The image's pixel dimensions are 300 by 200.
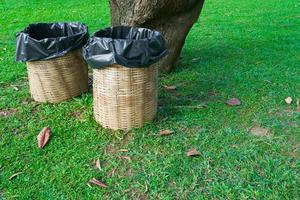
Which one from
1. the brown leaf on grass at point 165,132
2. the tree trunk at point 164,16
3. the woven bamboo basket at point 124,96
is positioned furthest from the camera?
the tree trunk at point 164,16

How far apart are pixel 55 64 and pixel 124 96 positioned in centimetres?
86

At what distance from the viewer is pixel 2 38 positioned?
19.5 feet

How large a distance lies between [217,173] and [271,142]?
63cm

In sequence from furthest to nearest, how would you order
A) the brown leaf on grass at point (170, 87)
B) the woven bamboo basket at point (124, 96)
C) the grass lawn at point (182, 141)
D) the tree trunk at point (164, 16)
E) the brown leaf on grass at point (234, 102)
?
the brown leaf on grass at point (170, 87), the tree trunk at point (164, 16), the brown leaf on grass at point (234, 102), the woven bamboo basket at point (124, 96), the grass lawn at point (182, 141)

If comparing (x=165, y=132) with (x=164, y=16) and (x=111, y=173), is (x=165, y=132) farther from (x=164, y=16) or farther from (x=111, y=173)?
(x=164, y=16)

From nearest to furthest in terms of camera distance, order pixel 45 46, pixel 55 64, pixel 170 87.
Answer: pixel 45 46 → pixel 55 64 → pixel 170 87

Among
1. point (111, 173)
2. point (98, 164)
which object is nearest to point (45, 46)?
point (98, 164)

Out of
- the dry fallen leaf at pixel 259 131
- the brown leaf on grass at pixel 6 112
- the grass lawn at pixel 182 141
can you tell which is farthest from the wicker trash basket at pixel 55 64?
the dry fallen leaf at pixel 259 131

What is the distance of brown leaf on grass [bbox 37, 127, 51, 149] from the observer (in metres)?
2.94

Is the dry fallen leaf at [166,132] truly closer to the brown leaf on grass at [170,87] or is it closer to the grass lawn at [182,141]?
the grass lawn at [182,141]

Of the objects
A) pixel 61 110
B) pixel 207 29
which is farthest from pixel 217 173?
pixel 207 29

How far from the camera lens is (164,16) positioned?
4.05m

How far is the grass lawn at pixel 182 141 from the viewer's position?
8.11ft

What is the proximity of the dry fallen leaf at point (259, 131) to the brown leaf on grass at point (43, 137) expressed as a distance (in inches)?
66.4
